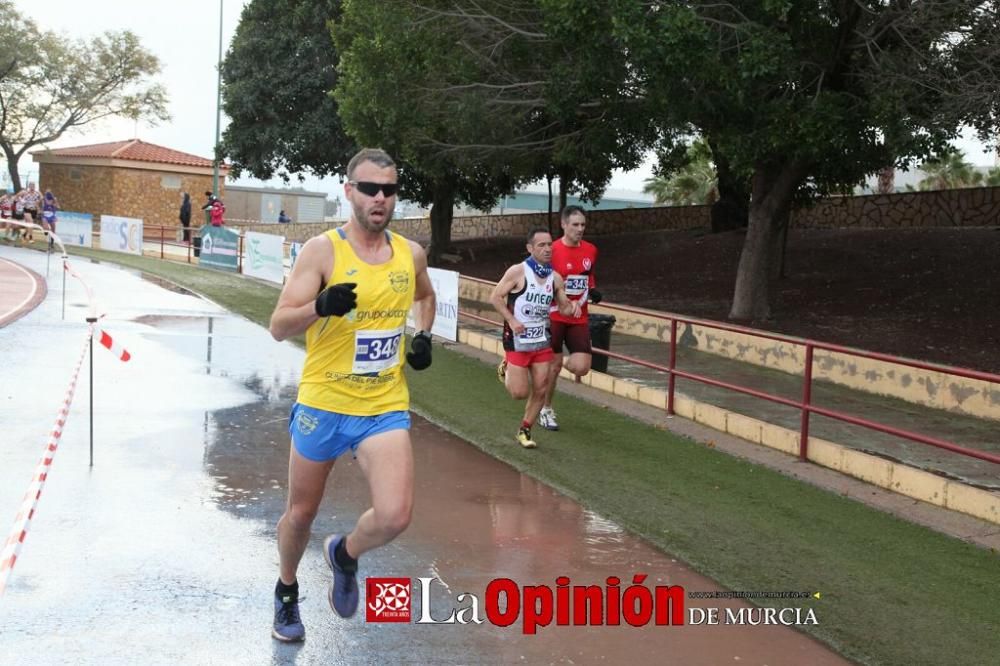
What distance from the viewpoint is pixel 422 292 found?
5.40m

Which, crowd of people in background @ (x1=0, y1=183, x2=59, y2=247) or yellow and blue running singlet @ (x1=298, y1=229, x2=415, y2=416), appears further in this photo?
crowd of people in background @ (x1=0, y1=183, x2=59, y2=247)

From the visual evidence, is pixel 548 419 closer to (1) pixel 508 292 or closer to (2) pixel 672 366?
(1) pixel 508 292

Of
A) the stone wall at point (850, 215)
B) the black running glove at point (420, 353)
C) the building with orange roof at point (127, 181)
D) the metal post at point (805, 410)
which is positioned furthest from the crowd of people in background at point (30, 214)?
the black running glove at point (420, 353)

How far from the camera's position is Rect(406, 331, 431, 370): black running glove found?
17.3ft

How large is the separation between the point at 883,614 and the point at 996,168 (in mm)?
30704

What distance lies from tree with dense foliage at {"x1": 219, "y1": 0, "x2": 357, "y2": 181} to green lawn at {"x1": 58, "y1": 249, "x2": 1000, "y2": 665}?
26.2m

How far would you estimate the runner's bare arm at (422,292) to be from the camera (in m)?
5.23

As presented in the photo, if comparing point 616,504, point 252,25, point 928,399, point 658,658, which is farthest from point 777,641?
point 252,25

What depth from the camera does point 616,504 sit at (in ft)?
27.2

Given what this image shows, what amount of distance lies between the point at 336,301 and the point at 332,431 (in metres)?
0.61

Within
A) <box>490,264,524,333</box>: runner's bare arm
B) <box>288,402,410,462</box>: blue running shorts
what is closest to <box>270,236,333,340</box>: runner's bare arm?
<box>288,402,410,462</box>: blue running shorts

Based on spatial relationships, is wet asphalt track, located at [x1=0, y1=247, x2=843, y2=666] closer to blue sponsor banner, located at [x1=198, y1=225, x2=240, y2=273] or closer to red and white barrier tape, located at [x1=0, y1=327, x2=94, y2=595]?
red and white barrier tape, located at [x1=0, y1=327, x2=94, y2=595]

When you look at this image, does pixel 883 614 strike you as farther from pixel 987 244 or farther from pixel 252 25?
pixel 252 25

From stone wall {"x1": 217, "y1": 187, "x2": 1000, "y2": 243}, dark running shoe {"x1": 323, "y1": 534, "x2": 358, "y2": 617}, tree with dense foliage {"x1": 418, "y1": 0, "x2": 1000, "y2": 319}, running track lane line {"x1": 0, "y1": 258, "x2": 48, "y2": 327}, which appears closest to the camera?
dark running shoe {"x1": 323, "y1": 534, "x2": 358, "y2": 617}
